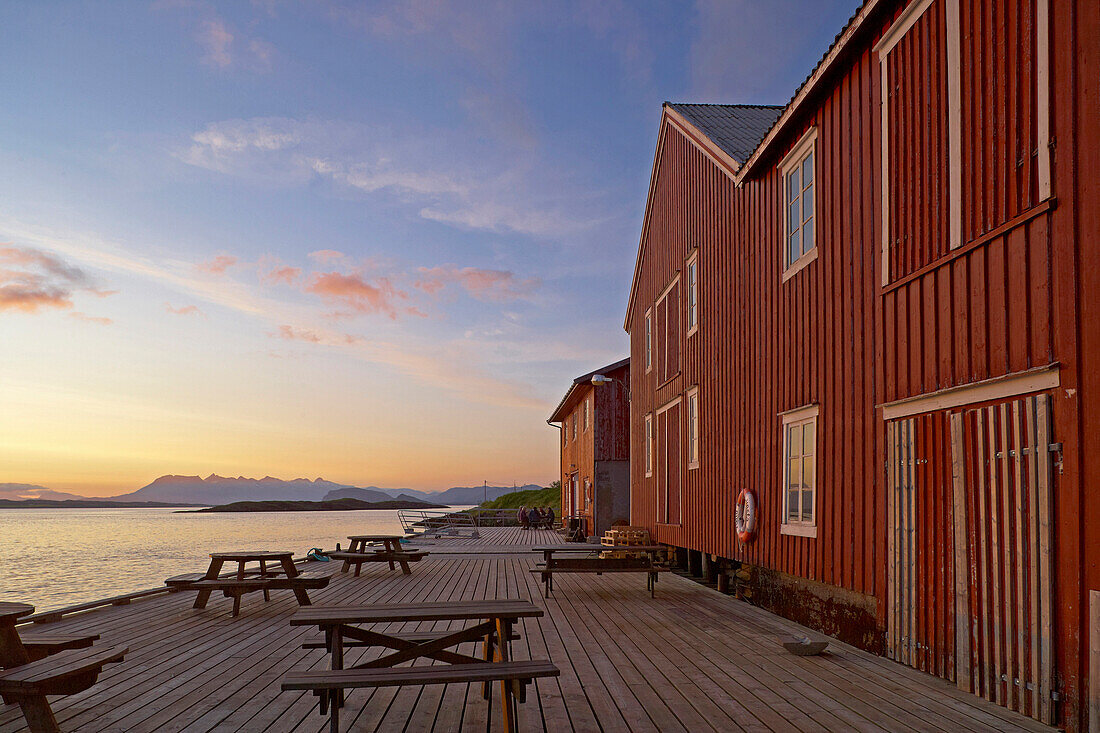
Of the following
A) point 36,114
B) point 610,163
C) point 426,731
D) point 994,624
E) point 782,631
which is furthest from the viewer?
point 610,163

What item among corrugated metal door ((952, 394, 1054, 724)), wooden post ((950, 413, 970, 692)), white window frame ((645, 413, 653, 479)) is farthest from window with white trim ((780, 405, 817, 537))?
white window frame ((645, 413, 653, 479))

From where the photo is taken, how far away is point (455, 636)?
15.7 ft

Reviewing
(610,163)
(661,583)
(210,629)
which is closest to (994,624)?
(210,629)

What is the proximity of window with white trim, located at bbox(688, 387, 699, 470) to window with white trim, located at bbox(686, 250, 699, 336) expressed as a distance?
3.58 feet

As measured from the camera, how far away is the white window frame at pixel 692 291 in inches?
542

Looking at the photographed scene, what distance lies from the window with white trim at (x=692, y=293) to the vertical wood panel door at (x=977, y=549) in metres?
7.17

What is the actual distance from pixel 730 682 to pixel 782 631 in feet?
8.69

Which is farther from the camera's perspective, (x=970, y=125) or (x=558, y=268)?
(x=558, y=268)

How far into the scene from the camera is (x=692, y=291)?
46.5 ft

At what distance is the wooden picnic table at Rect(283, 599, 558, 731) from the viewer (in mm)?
4082

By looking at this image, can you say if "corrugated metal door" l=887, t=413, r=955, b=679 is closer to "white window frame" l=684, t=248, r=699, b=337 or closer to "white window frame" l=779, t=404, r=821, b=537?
"white window frame" l=779, t=404, r=821, b=537

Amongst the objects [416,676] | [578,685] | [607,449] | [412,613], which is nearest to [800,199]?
[578,685]

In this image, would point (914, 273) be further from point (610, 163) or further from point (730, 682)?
point (610, 163)

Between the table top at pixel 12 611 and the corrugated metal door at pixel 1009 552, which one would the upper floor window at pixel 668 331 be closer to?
the corrugated metal door at pixel 1009 552
